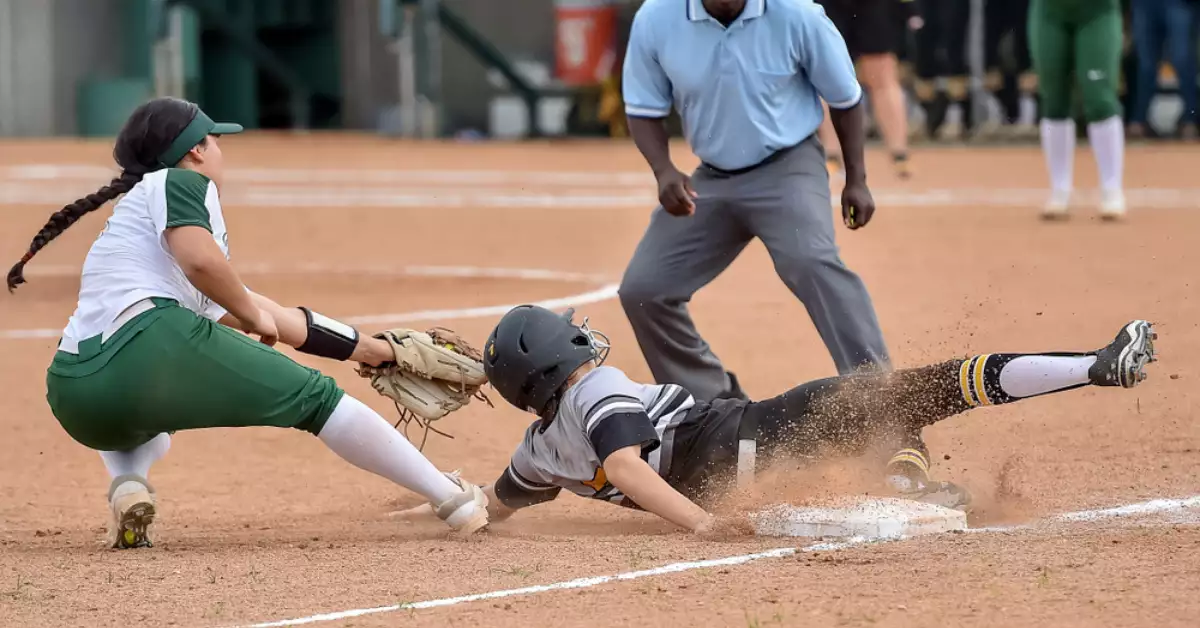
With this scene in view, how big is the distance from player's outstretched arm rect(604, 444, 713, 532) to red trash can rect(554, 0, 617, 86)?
19.0m

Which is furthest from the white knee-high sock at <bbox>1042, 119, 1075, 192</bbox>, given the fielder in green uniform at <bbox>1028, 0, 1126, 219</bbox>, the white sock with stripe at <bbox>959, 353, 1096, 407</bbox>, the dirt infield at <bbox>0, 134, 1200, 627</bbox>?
the white sock with stripe at <bbox>959, 353, 1096, 407</bbox>

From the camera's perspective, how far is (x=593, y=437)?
207 inches

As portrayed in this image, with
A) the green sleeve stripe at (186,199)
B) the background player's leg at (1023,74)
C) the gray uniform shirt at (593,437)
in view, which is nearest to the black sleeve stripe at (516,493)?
the gray uniform shirt at (593,437)

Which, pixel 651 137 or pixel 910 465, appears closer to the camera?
pixel 910 465

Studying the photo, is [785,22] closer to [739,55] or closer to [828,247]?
[739,55]

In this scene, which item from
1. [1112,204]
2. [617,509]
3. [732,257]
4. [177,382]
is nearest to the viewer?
[177,382]

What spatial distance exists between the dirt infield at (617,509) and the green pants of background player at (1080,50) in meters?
0.93

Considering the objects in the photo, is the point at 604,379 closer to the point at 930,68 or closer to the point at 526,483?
the point at 526,483

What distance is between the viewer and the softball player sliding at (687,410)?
529 centimetres

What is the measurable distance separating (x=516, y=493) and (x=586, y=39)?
63.0 feet

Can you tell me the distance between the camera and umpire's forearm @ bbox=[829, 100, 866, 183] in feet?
20.9

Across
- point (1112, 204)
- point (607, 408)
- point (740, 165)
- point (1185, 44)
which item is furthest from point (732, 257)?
point (1185, 44)

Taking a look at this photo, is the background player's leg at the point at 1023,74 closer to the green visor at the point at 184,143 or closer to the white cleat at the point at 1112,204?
the white cleat at the point at 1112,204

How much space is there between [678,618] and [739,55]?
259cm
